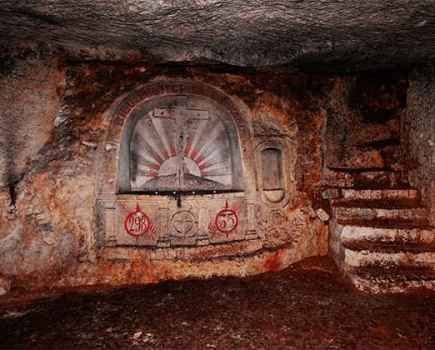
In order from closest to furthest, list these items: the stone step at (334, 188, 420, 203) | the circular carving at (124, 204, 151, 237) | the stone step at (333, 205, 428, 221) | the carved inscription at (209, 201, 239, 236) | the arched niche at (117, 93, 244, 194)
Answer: the circular carving at (124, 204, 151, 237) → the stone step at (333, 205, 428, 221) → the carved inscription at (209, 201, 239, 236) → the stone step at (334, 188, 420, 203) → the arched niche at (117, 93, 244, 194)

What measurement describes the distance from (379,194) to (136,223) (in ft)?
12.3

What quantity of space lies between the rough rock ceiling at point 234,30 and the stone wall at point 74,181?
19.3 inches

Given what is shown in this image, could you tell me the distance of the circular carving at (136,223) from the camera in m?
4.39

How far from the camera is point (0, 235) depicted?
3.88 metres

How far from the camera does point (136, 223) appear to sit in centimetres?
441

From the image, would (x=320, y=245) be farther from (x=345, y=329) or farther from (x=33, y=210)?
(x=33, y=210)

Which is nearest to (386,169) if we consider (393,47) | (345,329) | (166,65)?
(393,47)

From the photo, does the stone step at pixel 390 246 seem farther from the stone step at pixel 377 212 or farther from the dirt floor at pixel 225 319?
the dirt floor at pixel 225 319

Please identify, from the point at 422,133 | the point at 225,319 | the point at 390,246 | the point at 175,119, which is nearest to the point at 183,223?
the point at 225,319

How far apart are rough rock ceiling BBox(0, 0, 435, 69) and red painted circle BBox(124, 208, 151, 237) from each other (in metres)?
2.12

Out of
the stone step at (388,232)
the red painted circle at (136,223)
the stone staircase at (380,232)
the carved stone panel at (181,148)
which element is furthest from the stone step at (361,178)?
the red painted circle at (136,223)

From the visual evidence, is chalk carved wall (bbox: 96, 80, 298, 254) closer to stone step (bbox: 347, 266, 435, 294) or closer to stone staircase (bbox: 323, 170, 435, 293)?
stone staircase (bbox: 323, 170, 435, 293)

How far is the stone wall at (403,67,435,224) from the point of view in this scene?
175 inches

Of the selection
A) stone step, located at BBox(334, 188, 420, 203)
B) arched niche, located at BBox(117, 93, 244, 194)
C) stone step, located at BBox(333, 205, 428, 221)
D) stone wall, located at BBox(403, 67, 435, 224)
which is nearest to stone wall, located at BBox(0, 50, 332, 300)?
arched niche, located at BBox(117, 93, 244, 194)
